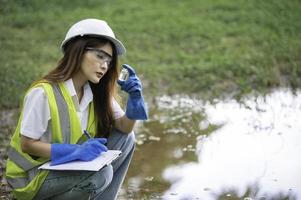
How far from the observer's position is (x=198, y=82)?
6383mm

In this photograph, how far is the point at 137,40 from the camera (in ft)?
25.8

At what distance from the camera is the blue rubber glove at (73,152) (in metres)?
2.79

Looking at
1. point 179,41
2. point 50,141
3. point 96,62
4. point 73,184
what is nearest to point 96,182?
point 73,184

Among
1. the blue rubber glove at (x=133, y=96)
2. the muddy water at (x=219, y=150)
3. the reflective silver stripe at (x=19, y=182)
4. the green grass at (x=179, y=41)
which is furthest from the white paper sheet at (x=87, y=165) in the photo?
the green grass at (x=179, y=41)

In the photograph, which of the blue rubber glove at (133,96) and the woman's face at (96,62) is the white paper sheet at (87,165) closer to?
the blue rubber glove at (133,96)

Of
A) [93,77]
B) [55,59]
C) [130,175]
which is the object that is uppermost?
[93,77]

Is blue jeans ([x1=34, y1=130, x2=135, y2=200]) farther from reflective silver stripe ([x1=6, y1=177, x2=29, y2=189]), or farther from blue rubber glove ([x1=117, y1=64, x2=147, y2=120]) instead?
blue rubber glove ([x1=117, y1=64, x2=147, y2=120])

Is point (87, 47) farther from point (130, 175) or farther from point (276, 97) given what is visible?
point (276, 97)

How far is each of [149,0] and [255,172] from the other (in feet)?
20.5

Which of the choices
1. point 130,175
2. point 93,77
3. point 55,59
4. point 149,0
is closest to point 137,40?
point 55,59

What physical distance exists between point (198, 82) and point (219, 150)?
1880 mm

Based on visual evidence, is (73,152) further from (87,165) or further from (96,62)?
(96,62)

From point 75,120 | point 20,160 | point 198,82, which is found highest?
point 75,120

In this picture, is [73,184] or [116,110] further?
[116,110]
